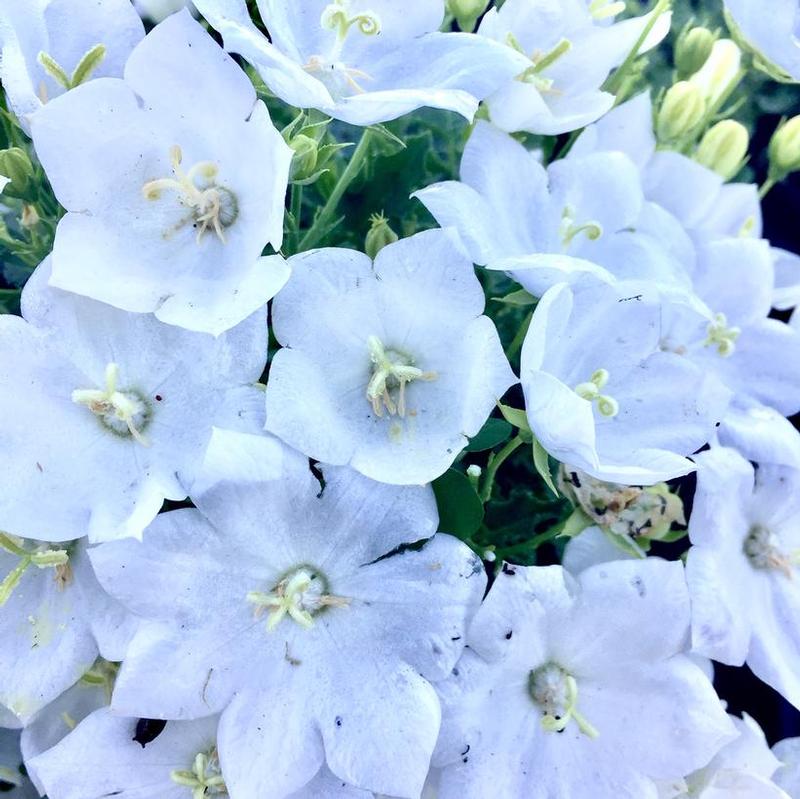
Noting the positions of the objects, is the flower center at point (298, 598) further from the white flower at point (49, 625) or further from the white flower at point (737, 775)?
the white flower at point (737, 775)

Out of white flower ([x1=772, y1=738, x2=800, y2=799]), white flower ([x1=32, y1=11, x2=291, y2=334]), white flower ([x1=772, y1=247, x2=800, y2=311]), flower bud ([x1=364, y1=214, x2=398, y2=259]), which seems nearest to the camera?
white flower ([x1=32, y1=11, x2=291, y2=334])

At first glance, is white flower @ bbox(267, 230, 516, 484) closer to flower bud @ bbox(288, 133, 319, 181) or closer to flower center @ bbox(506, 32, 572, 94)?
flower bud @ bbox(288, 133, 319, 181)

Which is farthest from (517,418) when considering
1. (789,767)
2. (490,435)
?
(789,767)

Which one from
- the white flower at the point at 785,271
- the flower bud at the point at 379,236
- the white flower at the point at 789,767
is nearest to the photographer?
the flower bud at the point at 379,236

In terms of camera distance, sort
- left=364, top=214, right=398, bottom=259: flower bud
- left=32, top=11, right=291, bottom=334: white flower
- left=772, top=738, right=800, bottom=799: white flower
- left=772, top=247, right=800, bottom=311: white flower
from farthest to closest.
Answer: left=772, top=247, right=800, bottom=311: white flower
left=772, top=738, right=800, bottom=799: white flower
left=364, top=214, right=398, bottom=259: flower bud
left=32, top=11, right=291, bottom=334: white flower

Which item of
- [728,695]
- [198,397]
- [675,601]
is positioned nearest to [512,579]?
[675,601]

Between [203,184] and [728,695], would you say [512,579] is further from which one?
[728,695]

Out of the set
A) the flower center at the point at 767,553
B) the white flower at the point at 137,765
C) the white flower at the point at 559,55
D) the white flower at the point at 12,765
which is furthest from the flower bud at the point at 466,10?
the white flower at the point at 12,765

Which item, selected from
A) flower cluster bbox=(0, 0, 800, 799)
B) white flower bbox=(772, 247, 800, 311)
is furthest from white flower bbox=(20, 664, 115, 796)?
white flower bbox=(772, 247, 800, 311)
